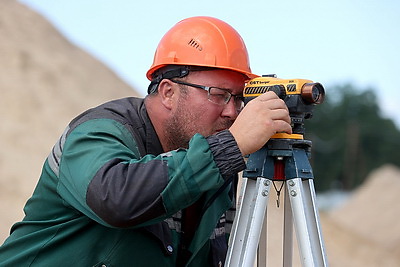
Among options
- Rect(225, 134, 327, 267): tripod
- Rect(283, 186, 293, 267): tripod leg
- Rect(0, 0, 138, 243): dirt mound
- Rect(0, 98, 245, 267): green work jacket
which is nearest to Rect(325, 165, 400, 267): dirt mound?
Rect(0, 0, 138, 243): dirt mound

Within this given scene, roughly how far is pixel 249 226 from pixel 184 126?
1.87ft

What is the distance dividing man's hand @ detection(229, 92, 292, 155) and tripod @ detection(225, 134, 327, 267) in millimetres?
138

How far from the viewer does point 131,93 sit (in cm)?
2320

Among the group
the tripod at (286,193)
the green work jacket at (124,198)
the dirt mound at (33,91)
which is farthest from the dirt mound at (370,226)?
the tripod at (286,193)

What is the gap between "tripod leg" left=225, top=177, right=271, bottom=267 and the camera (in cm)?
258

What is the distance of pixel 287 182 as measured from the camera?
2.63 m

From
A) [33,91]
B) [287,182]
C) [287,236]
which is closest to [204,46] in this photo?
[287,182]

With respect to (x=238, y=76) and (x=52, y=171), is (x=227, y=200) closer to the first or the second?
(x=238, y=76)

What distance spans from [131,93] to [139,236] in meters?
20.7

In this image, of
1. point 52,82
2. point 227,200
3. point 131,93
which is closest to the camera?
point 227,200

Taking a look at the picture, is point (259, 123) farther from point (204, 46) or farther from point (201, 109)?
point (204, 46)

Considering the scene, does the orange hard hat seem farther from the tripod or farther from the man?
the tripod

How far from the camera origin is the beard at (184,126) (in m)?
2.87

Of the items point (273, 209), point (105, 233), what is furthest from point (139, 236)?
point (273, 209)
